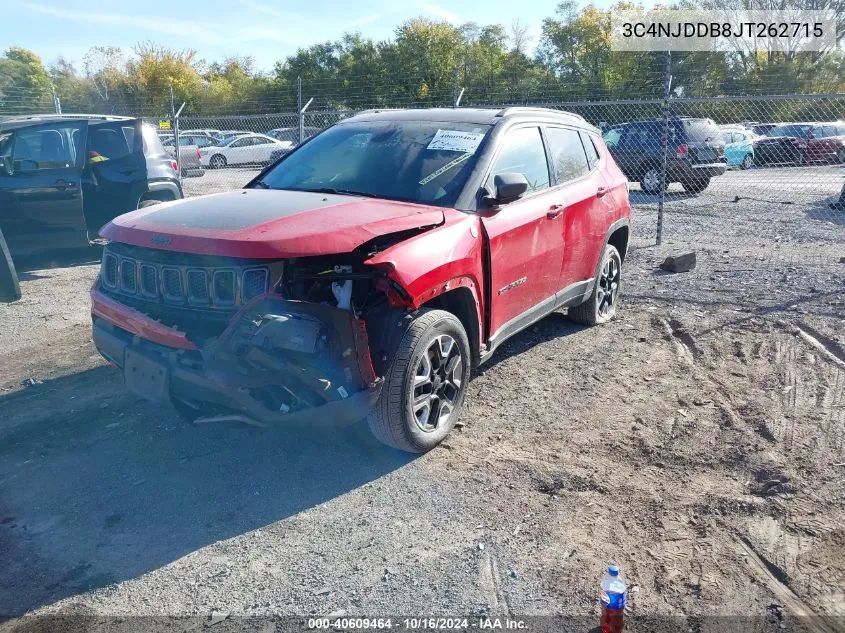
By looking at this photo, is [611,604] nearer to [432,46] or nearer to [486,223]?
[486,223]

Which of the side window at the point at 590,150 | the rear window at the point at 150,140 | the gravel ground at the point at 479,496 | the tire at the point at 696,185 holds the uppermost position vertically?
the rear window at the point at 150,140

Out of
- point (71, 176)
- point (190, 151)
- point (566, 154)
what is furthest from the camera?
point (190, 151)

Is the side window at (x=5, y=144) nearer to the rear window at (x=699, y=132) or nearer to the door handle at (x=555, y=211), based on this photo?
the door handle at (x=555, y=211)

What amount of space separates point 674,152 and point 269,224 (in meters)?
14.0

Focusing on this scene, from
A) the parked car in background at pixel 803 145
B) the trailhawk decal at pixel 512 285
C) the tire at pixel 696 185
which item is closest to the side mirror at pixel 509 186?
the trailhawk decal at pixel 512 285

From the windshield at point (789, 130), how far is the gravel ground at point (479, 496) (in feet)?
59.8

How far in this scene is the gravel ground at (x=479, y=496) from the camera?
9.43 ft

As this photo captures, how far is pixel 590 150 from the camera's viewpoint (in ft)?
19.9

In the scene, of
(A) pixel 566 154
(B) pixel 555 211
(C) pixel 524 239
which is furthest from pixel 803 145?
(C) pixel 524 239

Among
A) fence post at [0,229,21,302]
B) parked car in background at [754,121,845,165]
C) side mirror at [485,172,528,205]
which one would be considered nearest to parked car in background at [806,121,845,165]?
parked car in background at [754,121,845,165]

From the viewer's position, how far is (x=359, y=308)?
3520 mm

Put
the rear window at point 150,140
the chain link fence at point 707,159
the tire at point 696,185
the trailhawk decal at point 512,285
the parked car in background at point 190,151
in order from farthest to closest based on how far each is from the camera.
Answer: the parked car in background at point 190,151 < the tire at point 696,185 < the chain link fence at point 707,159 < the rear window at point 150,140 < the trailhawk decal at point 512,285

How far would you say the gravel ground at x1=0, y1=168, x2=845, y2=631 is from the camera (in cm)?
287

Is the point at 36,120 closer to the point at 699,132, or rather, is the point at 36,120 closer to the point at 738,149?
the point at 699,132
